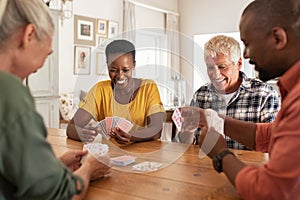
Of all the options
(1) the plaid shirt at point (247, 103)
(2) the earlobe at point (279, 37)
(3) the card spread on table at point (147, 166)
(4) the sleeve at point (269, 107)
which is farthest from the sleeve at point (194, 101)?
(2) the earlobe at point (279, 37)

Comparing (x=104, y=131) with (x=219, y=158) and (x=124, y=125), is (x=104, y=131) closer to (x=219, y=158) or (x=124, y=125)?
(x=124, y=125)

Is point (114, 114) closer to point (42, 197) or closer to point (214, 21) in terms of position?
point (42, 197)

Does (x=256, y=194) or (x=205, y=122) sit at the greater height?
(x=205, y=122)

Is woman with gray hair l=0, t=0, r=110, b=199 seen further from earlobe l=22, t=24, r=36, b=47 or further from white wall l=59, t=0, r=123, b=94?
white wall l=59, t=0, r=123, b=94

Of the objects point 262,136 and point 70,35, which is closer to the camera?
point 262,136

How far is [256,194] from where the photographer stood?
35.5 inches

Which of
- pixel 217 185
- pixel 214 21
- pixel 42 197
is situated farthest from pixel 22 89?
pixel 214 21

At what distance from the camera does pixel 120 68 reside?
6.56 ft

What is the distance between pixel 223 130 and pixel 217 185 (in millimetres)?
437

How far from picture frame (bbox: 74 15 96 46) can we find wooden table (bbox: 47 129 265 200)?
393cm

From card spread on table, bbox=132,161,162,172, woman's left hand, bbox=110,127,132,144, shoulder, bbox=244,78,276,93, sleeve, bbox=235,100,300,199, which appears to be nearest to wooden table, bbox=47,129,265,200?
card spread on table, bbox=132,161,162,172

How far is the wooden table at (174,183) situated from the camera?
1087 mm

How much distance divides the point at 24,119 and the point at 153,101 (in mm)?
1455

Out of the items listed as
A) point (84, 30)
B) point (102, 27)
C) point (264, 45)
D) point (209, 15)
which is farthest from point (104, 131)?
point (209, 15)
